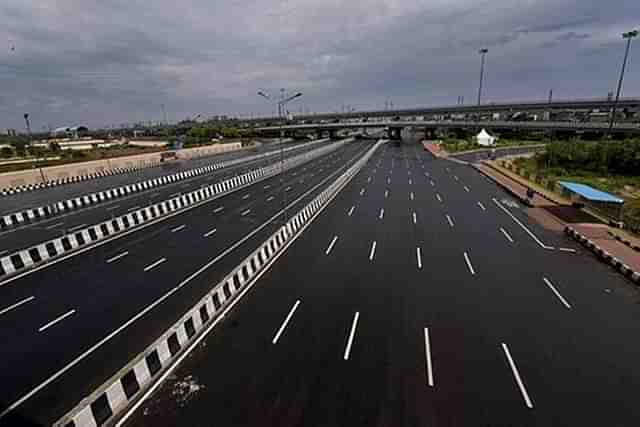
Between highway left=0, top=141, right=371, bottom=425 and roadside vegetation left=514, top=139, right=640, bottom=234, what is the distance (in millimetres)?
37246

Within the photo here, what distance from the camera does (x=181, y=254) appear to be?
63.4 feet

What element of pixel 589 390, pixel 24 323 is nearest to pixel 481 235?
pixel 589 390

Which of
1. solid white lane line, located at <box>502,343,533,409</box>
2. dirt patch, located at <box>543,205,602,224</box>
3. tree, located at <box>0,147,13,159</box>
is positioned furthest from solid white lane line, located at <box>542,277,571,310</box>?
tree, located at <box>0,147,13,159</box>

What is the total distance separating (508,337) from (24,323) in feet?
57.5

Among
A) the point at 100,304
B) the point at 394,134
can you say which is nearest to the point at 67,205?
the point at 100,304

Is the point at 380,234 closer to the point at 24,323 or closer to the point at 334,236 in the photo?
the point at 334,236

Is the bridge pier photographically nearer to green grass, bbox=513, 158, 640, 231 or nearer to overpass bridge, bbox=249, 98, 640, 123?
overpass bridge, bbox=249, 98, 640, 123

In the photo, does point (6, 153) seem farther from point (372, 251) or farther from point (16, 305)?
point (372, 251)

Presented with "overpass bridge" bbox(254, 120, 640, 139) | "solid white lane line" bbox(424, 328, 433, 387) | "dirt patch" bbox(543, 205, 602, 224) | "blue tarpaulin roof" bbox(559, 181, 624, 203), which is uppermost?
"overpass bridge" bbox(254, 120, 640, 139)

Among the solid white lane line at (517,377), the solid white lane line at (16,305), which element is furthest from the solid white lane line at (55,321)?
the solid white lane line at (517,377)

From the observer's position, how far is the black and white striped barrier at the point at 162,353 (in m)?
7.94

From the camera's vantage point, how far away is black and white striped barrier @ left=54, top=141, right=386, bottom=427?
7.94 meters

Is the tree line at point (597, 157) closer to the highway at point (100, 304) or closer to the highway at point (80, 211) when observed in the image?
the highway at point (100, 304)

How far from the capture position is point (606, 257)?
18.1 meters
